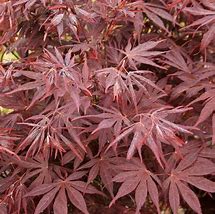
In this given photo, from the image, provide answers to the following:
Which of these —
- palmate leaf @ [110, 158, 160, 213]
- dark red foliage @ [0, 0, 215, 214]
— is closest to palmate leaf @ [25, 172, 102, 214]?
dark red foliage @ [0, 0, 215, 214]

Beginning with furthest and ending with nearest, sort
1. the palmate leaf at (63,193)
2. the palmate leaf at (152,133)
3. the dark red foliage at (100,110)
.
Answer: the palmate leaf at (63,193)
the dark red foliage at (100,110)
the palmate leaf at (152,133)

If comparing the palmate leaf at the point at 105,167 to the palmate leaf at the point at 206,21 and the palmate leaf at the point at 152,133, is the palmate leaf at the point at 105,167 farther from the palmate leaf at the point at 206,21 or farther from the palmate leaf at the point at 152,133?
the palmate leaf at the point at 206,21

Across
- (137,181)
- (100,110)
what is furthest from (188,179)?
(100,110)

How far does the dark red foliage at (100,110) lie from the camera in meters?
1.67

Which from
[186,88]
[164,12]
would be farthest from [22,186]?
[164,12]

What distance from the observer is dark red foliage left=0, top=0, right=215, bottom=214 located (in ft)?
5.49

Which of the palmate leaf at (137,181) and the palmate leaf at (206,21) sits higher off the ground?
the palmate leaf at (206,21)

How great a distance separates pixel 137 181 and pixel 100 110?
295 mm

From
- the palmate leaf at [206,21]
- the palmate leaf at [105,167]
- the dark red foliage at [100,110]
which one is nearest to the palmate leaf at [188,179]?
the dark red foliage at [100,110]

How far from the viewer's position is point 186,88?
77.2 inches

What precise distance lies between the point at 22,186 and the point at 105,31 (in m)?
0.67

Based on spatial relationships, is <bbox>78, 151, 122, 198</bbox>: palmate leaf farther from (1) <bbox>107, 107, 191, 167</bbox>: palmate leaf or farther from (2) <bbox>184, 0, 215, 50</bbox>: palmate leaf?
(2) <bbox>184, 0, 215, 50</bbox>: palmate leaf

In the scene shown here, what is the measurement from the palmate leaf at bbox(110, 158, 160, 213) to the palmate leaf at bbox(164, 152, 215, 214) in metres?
0.08

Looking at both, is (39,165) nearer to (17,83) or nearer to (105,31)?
(17,83)
